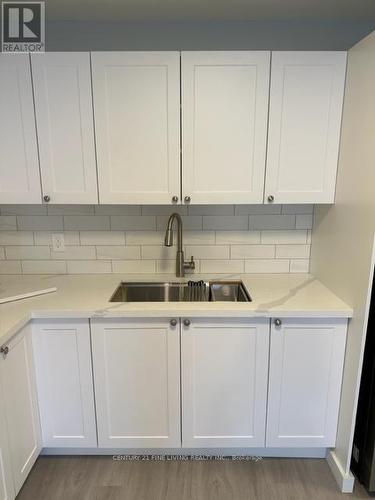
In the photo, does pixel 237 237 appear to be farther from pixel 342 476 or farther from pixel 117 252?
pixel 342 476

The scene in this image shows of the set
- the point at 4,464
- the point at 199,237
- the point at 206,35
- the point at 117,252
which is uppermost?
the point at 206,35

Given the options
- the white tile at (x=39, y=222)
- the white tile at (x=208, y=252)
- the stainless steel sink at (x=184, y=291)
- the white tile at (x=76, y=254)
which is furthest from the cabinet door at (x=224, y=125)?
the white tile at (x=39, y=222)

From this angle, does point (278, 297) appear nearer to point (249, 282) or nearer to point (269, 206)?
point (249, 282)

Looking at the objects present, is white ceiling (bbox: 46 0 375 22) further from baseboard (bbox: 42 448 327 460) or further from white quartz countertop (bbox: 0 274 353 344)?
baseboard (bbox: 42 448 327 460)

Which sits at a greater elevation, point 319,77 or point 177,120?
point 319,77

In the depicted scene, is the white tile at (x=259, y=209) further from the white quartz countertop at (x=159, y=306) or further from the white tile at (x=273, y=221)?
the white quartz countertop at (x=159, y=306)

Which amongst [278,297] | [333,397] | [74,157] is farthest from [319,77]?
[333,397]

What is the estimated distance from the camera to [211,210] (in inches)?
80.8

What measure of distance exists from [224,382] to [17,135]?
1.65 meters

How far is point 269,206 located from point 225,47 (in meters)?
0.95

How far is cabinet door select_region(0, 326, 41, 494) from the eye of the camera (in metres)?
1.40

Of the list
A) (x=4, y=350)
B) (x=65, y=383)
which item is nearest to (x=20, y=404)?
(x=65, y=383)

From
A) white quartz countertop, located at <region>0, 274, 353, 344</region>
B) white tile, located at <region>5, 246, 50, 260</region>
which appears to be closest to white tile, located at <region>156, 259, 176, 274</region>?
white quartz countertop, located at <region>0, 274, 353, 344</region>

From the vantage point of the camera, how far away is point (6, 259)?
2113 millimetres
